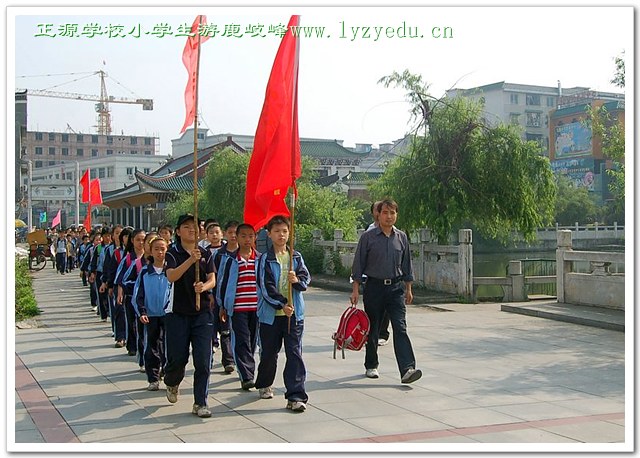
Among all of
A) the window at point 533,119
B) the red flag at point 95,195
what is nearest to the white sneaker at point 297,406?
the red flag at point 95,195

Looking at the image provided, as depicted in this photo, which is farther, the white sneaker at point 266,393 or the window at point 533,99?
the window at point 533,99

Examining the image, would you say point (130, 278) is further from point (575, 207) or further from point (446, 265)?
point (575, 207)

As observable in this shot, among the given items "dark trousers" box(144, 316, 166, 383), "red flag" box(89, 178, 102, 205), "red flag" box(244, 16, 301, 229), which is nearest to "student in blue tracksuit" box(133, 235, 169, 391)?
"dark trousers" box(144, 316, 166, 383)

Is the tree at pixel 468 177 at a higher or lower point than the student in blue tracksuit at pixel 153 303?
higher

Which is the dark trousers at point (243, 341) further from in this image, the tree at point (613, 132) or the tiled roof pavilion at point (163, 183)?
the tiled roof pavilion at point (163, 183)

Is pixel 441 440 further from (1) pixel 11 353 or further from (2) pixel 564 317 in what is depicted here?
(2) pixel 564 317

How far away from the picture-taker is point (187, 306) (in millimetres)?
5949

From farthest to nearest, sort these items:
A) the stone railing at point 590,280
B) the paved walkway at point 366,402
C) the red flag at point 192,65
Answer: the stone railing at point 590,280 → the red flag at point 192,65 → the paved walkway at point 366,402

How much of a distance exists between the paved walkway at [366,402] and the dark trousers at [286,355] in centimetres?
18

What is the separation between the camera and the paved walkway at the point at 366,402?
16.8 feet

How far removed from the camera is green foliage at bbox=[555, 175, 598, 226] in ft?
156

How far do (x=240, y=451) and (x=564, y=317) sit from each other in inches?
299

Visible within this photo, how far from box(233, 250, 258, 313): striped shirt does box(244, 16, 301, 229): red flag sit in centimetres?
100

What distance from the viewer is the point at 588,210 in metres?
48.2
